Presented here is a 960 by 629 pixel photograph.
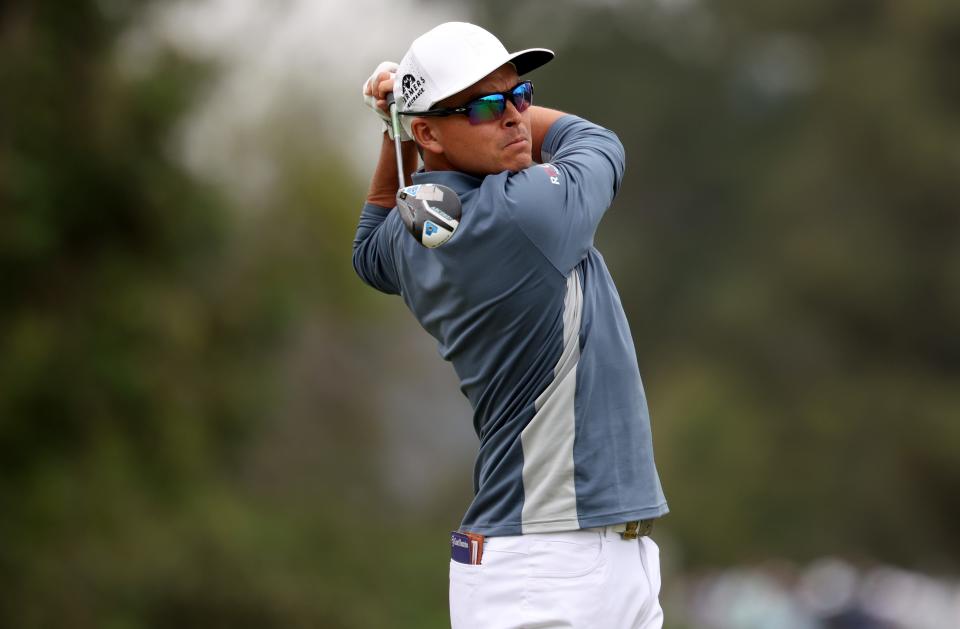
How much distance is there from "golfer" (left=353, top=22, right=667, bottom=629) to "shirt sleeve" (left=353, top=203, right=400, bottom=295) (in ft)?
0.85

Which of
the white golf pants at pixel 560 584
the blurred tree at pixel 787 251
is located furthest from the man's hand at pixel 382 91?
the blurred tree at pixel 787 251

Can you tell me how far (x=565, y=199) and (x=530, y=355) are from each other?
1.42ft

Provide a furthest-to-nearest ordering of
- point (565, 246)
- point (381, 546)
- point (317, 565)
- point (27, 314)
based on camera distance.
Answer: point (381, 546)
point (317, 565)
point (27, 314)
point (565, 246)

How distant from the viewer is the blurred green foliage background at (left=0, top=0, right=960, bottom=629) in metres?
13.4

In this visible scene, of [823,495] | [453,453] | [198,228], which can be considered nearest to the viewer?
[198,228]

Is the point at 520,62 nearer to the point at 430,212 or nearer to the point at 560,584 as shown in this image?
the point at 430,212

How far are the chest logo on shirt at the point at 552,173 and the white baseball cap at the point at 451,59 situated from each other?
29 cm

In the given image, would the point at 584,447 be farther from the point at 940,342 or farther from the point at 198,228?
the point at 940,342

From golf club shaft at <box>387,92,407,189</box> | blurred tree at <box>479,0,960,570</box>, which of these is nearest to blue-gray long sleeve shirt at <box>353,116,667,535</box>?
golf club shaft at <box>387,92,407,189</box>

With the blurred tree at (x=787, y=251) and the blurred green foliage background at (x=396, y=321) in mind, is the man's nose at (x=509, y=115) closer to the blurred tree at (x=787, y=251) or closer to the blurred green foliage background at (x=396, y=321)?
the blurred green foliage background at (x=396, y=321)

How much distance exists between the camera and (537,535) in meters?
4.13

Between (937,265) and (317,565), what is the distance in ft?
69.9

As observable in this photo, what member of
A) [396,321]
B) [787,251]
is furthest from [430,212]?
[787,251]

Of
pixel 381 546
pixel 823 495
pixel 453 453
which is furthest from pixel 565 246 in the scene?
pixel 823 495
